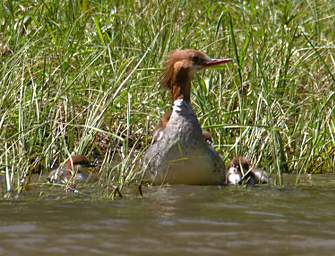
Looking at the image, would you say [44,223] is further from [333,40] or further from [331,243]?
[333,40]

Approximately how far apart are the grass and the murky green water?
0.33 m

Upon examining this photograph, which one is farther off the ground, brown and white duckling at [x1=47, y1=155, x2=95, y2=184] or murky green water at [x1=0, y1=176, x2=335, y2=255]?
brown and white duckling at [x1=47, y1=155, x2=95, y2=184]

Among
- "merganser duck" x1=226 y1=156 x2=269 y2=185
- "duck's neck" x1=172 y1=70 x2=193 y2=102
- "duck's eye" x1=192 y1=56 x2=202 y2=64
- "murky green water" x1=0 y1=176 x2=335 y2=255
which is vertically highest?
"duck's eye" x1=192 y1=56 x2=202 y2=64

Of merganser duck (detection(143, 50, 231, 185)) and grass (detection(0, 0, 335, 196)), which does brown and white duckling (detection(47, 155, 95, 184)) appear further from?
merganser duck (detection(143, 50, 231, 185))

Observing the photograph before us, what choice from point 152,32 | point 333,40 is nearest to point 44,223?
point 152,32

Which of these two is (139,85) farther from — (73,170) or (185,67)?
(73,170)

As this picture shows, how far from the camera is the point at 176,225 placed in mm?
5941

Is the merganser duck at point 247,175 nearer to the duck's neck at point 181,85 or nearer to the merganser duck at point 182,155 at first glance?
the merganser duck at point 182,155

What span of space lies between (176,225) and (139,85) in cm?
→ 273

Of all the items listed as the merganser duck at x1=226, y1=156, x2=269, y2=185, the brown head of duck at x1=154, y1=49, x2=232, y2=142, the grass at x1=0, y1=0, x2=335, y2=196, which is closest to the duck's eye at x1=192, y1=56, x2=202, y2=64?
the brown head of duck at x1=154, y1=49, x2=232, y2=142

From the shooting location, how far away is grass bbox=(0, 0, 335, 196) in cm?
756

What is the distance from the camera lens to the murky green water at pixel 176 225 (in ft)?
17.6

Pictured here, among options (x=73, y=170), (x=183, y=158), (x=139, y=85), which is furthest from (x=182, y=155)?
(x=73, y=170)

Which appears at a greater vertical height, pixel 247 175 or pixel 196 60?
pixel 196 60
